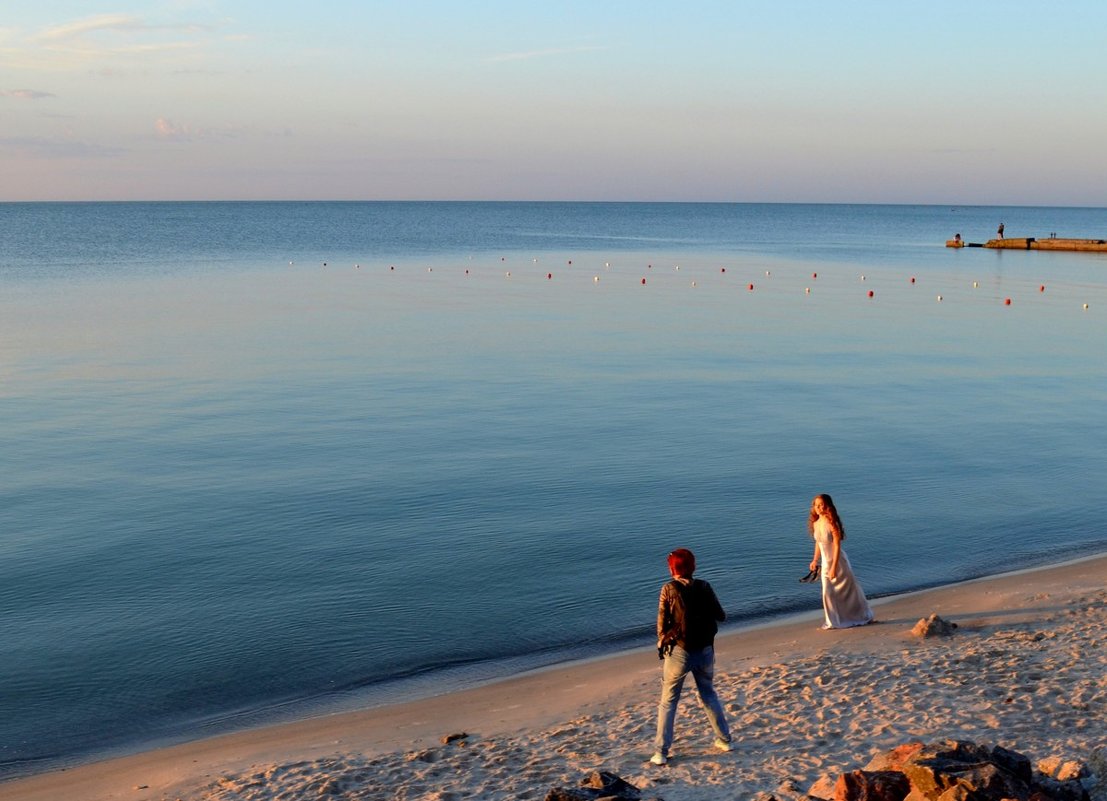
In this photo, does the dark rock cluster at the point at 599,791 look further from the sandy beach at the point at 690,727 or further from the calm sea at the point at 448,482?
the calm sea at the point at 448,482

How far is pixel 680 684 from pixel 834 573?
431 centimetres

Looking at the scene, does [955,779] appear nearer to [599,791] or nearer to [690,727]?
[599,791]

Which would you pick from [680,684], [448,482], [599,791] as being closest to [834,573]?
[680,684]

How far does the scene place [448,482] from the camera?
2064 centimetres

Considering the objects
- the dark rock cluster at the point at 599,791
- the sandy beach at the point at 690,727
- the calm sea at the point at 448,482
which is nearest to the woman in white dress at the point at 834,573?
the sandy beach at the point at 690,727

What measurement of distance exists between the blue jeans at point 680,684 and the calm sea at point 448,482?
3.72 metres

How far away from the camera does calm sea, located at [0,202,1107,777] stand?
43.6 ft

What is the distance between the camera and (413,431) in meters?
25.0

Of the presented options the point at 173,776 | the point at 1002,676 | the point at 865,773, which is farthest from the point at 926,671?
the point at 173,776

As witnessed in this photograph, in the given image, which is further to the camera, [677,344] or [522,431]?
[677,344]

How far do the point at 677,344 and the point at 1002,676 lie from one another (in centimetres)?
2855

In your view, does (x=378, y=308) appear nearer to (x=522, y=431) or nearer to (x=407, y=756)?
(x=522, y=431)

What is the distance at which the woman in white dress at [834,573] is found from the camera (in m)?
12.6

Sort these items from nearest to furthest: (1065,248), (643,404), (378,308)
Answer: (643,404) → (378,308) → (1065,248)
